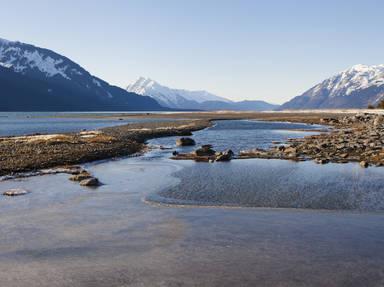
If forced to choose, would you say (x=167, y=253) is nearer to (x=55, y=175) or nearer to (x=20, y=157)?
(x=55, y=175)

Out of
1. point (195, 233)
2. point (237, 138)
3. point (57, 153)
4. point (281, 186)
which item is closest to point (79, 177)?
point (57, 153)

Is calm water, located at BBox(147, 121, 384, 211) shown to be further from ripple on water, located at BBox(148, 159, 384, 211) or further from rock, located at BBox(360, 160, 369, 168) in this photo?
rock, located at BBox(360, 160, 369, 168)

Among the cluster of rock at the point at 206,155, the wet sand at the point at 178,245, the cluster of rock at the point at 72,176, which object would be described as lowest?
the wet sand at the point at 178,245

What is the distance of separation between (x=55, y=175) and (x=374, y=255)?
81.3 feet

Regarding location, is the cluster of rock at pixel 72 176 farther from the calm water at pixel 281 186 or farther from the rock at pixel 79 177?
the calm water at pixel 281 186

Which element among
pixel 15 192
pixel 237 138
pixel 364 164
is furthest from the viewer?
pixel 237 138

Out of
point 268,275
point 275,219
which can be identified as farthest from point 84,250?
point 275,219

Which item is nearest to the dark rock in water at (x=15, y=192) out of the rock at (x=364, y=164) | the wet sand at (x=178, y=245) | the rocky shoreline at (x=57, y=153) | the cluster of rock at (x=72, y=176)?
the cluster of rock at (x=72, y=176)

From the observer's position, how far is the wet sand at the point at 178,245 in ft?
44.3

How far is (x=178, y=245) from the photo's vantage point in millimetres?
16625

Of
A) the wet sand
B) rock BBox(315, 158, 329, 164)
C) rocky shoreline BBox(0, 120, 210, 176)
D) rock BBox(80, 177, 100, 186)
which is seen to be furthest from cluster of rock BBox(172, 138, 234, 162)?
the wet sand

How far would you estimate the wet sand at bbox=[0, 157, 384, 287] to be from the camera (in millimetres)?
13492

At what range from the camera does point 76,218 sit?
68.1 ft

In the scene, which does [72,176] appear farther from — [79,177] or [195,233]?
[195,233]
